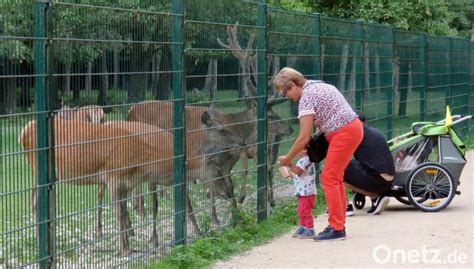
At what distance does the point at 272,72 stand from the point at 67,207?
14.7 ft

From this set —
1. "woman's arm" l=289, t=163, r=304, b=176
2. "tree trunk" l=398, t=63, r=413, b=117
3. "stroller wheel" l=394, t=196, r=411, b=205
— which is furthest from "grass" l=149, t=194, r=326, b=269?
"tree trunk" l=398, t=63, r=413, b=117

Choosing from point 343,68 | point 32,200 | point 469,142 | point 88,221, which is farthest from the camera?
point 469,142

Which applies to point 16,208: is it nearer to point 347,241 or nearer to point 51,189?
point 51,189

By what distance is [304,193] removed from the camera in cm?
946

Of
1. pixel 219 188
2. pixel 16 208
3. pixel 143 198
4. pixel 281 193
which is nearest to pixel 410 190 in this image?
pixel 281 193

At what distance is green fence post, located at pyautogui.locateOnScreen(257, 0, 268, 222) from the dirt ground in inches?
26.1

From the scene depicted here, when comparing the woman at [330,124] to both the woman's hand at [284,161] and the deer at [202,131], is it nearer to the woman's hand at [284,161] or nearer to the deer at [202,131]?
the woman's hand at [284,161]

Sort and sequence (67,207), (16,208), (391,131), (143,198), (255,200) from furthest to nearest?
(391,131) < (255,200) < (143,198) < (67,207) < (16,208)

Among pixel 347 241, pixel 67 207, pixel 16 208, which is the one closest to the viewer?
pixel 16 208

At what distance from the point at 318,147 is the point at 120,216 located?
2.47 meters

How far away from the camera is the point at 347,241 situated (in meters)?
9.07

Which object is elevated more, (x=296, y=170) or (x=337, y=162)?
(x=337, y=162)

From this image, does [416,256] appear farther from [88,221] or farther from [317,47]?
[317,47]

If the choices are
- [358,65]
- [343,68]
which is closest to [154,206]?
[343,68]
